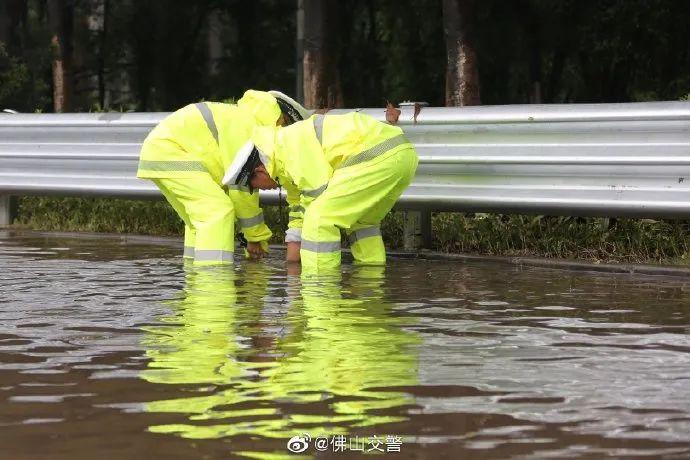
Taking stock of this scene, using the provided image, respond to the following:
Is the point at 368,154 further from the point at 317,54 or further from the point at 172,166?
the point at 317,54

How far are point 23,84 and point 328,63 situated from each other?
452cm

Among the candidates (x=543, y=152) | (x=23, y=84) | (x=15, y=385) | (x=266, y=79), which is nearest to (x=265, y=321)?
(x=15, y=385)

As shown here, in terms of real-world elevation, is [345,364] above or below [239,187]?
below

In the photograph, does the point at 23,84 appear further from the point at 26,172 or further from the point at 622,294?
the point at 622,294

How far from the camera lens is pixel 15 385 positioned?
20.0 ft

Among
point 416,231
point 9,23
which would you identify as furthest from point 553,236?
point 9,23

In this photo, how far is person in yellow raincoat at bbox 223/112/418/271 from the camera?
34.0 feet

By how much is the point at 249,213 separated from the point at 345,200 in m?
1.26

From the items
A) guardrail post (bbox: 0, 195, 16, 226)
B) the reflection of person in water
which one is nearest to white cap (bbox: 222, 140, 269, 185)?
the reflection of person in water

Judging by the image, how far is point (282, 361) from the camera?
661 centimetres

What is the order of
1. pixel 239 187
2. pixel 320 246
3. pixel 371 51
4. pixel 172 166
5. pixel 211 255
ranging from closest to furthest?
pixel 320 246
pixel 211 255
pixel 239 187
pixel 172 166
pixel 371 51

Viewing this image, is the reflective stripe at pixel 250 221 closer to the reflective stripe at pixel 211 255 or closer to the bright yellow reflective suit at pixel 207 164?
the bright yellow reflective suit at pixel 207 164

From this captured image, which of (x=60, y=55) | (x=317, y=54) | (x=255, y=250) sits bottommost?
(x=255, y=250)

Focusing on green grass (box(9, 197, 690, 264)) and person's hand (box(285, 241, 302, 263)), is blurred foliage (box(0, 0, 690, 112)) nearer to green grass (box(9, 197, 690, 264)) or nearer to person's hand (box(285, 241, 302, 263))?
green grass (box(9, 197, 690, 264))
